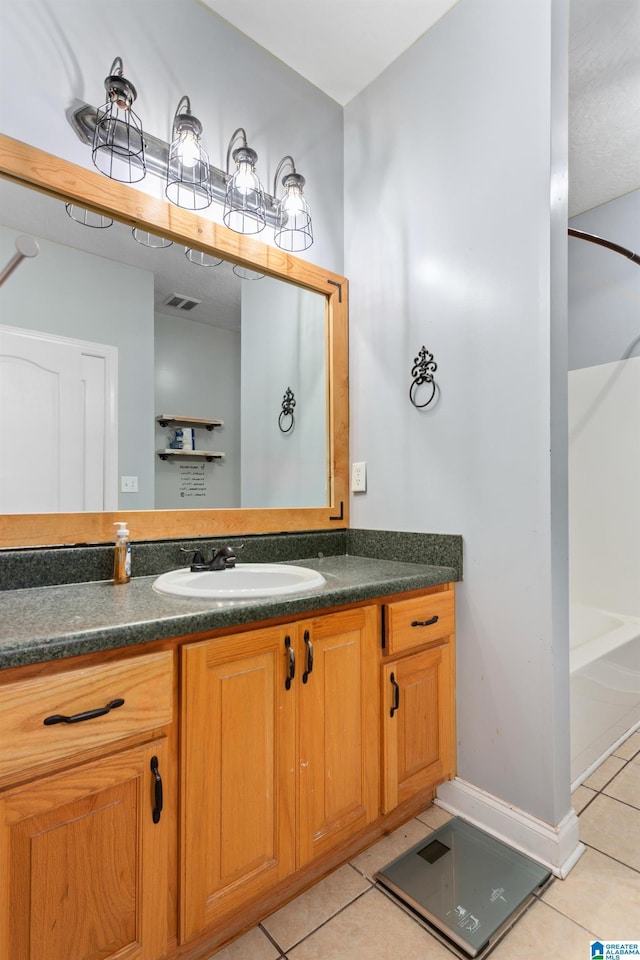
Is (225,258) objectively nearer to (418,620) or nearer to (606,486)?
(418,620)

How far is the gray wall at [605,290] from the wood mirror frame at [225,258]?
4.99ft

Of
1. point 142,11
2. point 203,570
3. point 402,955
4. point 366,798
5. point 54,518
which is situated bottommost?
point 402,955

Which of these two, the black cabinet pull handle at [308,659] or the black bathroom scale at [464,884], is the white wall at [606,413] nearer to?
the black bathroom scale at [464,884]

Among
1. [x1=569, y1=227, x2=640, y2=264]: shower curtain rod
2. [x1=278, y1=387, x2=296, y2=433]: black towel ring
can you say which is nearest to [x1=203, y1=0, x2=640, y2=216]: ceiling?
[x1=569, y1=227, x2=640, y2=264]: shower curtain rod

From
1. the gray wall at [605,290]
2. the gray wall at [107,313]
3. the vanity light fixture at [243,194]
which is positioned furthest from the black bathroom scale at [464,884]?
the gray wall at [605,290]

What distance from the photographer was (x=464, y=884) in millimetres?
1336

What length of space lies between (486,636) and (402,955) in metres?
0.84

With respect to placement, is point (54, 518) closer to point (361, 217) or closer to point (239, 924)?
point (239, 924)

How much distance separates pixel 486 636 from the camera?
1.61m

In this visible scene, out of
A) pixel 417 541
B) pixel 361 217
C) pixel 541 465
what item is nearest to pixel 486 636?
pixel 417 541

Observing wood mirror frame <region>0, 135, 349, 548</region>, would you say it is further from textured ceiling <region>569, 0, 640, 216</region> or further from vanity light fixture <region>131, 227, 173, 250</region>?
textured ceiling <region>569, 0, 640, 216</region>

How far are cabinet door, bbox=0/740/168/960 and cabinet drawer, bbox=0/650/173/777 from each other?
0.16 ft

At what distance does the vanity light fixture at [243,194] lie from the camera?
5.58 feet

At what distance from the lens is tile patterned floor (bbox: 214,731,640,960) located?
3.80 ft
